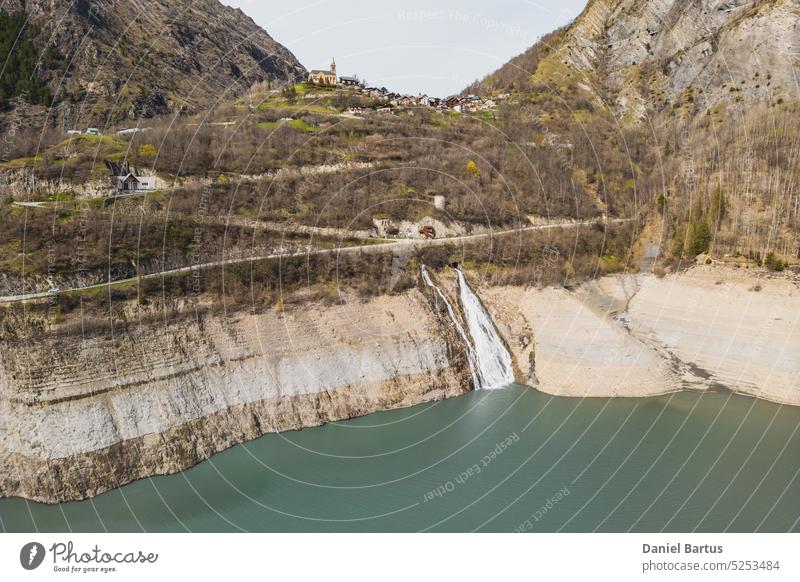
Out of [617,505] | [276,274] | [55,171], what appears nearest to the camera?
[617,505]

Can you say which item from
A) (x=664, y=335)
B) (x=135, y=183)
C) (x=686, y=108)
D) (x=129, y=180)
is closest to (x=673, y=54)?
(x=686, y=108)

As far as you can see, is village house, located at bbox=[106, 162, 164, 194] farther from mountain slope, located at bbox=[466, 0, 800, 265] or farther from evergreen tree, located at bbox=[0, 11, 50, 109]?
evergreen tree, located at bbox=[0, 11, 50, 109]

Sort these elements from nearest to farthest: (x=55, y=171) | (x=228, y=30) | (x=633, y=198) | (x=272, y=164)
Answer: (x=55, y=171)
(x=272, y=164)
(x=633, y=198)
(x=228, y=30)

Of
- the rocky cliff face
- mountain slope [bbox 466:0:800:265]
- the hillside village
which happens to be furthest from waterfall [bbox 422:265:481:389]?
the hillside village

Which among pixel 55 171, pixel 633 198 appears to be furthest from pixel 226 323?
pixel 633 198

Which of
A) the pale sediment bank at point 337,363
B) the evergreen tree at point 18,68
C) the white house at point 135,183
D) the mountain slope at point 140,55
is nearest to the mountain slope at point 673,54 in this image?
the pale sediment bank at point 337,363

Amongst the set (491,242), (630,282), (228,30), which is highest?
→ (228,30)

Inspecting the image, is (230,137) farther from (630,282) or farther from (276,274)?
(630,282)

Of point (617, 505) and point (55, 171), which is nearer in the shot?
point (617, 505)

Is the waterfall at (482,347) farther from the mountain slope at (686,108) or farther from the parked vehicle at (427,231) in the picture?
the mountain slope at (686,108)
